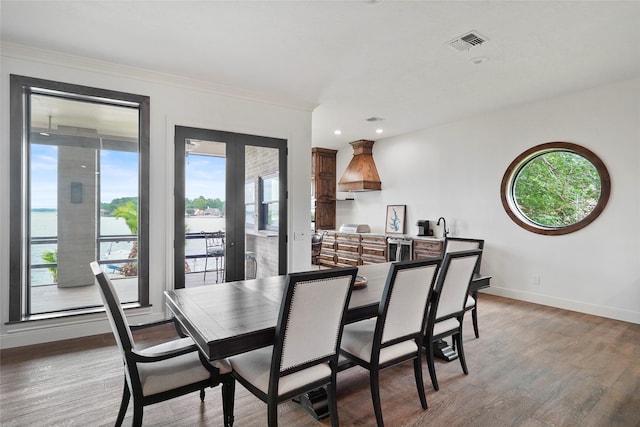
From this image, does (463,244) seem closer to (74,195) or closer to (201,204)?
(201,204)

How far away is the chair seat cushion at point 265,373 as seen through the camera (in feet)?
5.27

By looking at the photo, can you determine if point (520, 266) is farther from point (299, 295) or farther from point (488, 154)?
point (299, 295)

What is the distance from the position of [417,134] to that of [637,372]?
461 centimetres

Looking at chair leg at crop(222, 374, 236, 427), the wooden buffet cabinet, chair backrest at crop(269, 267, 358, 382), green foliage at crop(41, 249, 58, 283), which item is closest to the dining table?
chair backrest at crop(269, 267, 358, 382)

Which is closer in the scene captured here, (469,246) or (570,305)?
(469,246)

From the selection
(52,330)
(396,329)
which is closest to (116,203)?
(52,330)

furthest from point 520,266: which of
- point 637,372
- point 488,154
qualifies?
point 637,372

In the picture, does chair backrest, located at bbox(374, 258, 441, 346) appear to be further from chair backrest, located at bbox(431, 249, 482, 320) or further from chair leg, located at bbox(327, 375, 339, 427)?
chair leg, located at bbox(327, 375, 339, 427)

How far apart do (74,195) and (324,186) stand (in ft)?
17.2

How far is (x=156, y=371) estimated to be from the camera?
1.66m

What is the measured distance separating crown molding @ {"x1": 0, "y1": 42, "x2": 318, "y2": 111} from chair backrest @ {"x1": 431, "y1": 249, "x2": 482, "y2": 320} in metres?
3.11

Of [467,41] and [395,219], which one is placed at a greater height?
[467,41]

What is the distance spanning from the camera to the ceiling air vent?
9.25ft

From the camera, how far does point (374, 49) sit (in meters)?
3.04
